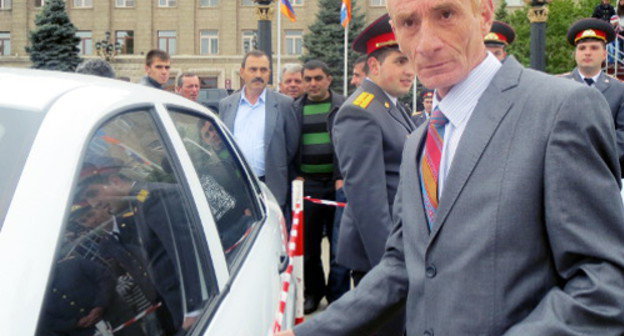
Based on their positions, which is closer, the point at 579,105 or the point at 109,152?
the point at 579,105

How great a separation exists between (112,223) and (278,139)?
446 centimetres

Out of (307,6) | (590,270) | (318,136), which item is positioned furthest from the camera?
(307,6)

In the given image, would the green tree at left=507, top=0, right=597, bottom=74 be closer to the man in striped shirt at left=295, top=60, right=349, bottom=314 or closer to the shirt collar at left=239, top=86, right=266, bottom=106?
the man in striped shirt at left=295, top=60, right=349, bottom=314

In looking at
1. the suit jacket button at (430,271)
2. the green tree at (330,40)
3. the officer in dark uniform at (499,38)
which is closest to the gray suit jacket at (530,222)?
the suit jacket button at (430,271)

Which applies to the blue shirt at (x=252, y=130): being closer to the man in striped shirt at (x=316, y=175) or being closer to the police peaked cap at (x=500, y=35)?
the man in striped shirt at (x=316, y=175)

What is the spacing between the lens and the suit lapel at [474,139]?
1473mm

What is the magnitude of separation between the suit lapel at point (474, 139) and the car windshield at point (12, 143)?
90 centimetres

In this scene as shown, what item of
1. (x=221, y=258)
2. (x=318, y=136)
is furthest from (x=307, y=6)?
(x=221, y=258)

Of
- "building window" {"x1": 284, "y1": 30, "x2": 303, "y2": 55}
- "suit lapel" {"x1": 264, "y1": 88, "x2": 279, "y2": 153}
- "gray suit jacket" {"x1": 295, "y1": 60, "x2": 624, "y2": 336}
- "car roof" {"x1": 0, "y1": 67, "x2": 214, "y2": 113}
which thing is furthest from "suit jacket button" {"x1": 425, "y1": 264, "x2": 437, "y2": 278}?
"building window" {"x1": 284, "y1": 30, "x2": 303, "y2": 55}

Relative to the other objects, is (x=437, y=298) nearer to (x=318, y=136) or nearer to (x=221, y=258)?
(x=221, y=258)

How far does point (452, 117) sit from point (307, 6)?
5038 cm

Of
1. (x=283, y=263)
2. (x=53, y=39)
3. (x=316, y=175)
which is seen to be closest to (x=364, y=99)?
(x=283, y=263)

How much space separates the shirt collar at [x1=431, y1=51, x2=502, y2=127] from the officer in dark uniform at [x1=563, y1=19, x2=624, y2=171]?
13.4 feet

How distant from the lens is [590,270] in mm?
1342
